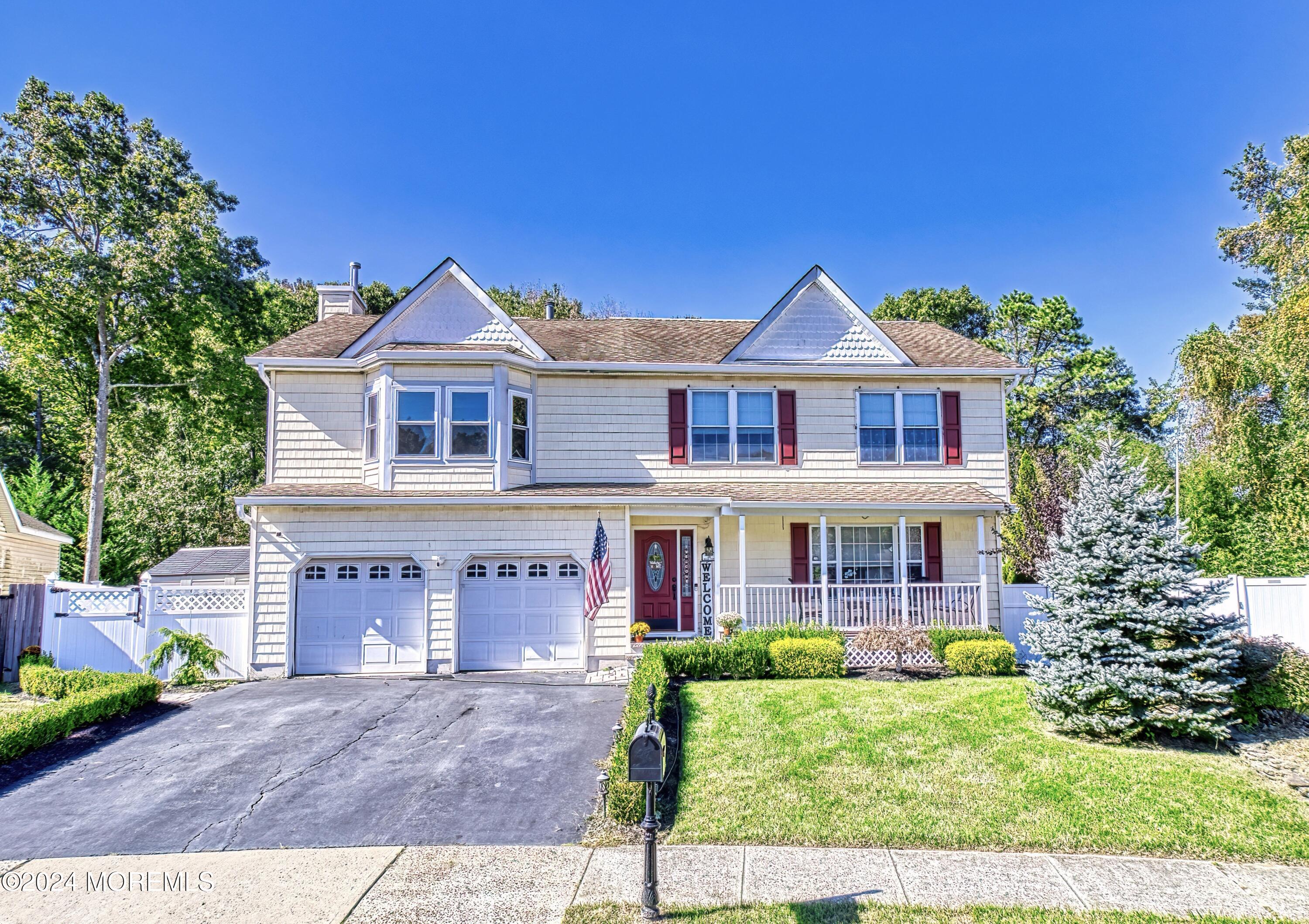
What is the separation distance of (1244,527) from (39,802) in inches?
999

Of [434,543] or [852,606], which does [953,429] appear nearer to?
[852,606]

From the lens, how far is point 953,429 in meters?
16.4

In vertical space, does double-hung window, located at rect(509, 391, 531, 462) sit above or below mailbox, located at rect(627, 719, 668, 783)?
above

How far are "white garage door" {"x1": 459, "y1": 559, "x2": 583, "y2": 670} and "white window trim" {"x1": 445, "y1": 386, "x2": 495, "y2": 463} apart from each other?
2.00m

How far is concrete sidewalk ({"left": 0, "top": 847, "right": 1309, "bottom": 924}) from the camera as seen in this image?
5648 mm

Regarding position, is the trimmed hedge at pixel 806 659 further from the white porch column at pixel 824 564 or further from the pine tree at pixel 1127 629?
the pine tree at pixel 1127 629

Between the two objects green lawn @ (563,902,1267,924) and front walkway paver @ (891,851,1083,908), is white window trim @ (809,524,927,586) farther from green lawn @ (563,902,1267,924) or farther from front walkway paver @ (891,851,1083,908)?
green lawn @ (563,902,1267,924)

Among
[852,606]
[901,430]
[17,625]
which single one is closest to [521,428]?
[852,606]

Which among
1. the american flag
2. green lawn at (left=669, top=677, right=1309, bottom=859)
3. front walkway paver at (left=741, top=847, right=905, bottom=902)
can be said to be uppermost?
the american flag

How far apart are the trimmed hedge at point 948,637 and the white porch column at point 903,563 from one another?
670 millimetres

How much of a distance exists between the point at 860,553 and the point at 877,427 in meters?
2.72

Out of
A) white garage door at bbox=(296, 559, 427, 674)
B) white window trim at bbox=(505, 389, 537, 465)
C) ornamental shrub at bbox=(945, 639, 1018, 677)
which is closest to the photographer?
ornamental shrub at bbox=(945, 639, 1018, 677)

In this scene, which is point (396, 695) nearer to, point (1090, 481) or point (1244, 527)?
point (1090, 481)

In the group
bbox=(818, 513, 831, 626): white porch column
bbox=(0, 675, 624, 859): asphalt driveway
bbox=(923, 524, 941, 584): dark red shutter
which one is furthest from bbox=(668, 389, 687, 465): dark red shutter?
bbox=(0, 675, 624, 859): asphalt driveway
